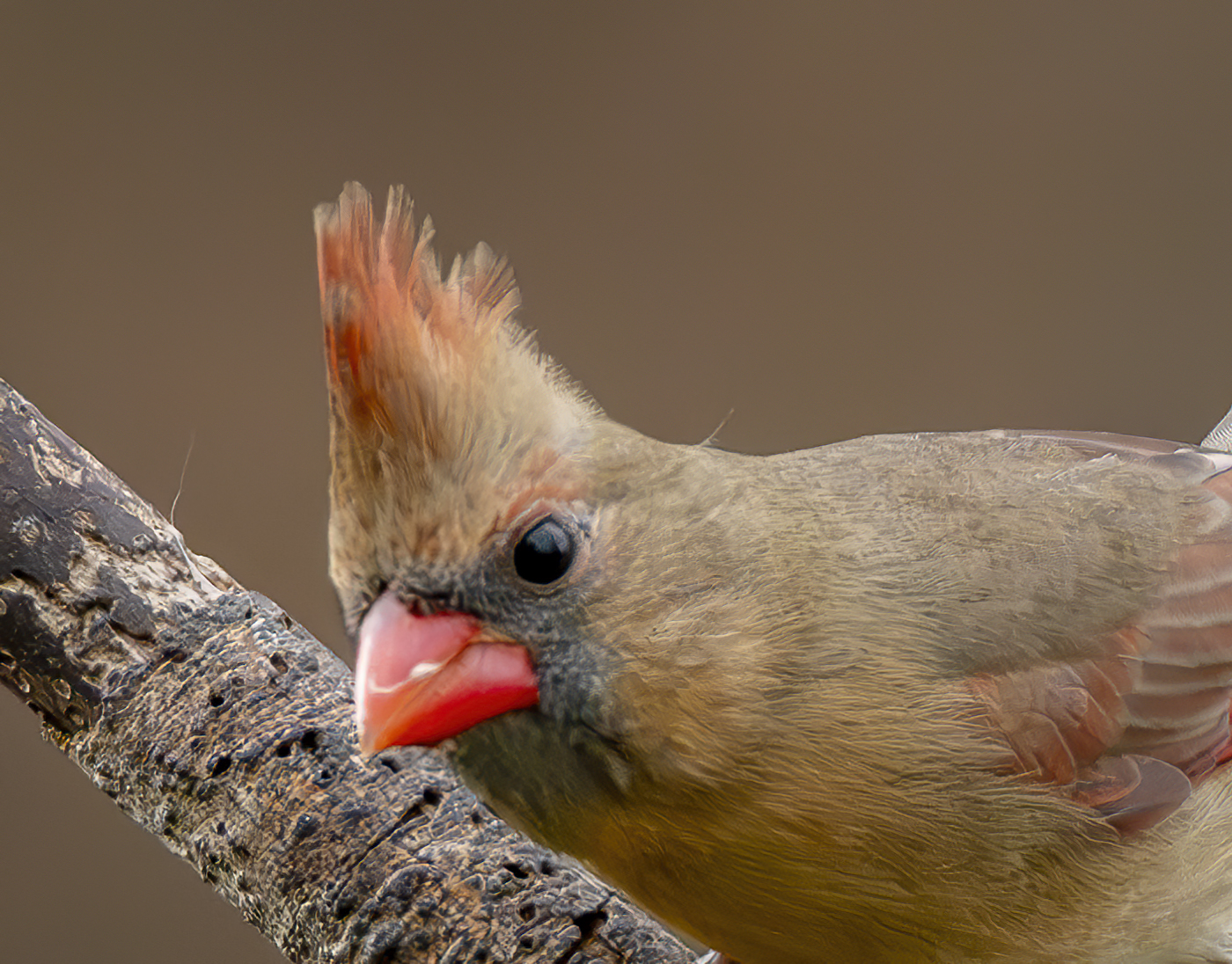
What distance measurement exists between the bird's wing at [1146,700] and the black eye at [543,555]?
0.45 metres

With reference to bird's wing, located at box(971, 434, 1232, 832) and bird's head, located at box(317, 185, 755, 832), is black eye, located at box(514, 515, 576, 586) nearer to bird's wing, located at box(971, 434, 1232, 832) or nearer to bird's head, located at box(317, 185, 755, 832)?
bird's head, located at box(317, 185, 755, 832)

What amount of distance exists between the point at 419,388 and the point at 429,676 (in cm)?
25

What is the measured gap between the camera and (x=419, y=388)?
103cm

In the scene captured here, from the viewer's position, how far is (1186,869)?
1352mm

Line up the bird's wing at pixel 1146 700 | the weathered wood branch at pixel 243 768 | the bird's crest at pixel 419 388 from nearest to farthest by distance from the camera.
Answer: the bird's crest at pixel 419 388 < the bird's wing at pixel 1146 700 < the weathered wood branch at pixel 243 768

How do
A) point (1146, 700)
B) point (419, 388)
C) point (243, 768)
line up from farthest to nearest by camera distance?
point (243, 768)
point (1146, 700)
point (419, 388)

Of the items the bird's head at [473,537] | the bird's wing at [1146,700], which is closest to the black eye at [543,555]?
the bird's head at [473,537]

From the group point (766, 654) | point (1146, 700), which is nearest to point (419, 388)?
point (766, 654)

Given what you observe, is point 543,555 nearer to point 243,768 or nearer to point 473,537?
point 473,537

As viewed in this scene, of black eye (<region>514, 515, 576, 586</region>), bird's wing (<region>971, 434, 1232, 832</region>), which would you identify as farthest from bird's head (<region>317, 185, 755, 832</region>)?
bird's wing (<region>971, 434, 1232, 832</region>)

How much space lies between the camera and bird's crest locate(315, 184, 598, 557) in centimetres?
103

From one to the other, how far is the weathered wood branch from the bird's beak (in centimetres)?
40

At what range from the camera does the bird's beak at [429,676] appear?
1.03 metres

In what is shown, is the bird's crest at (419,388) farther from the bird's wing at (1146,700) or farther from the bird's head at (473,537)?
the bird's wing at (1146,700)
